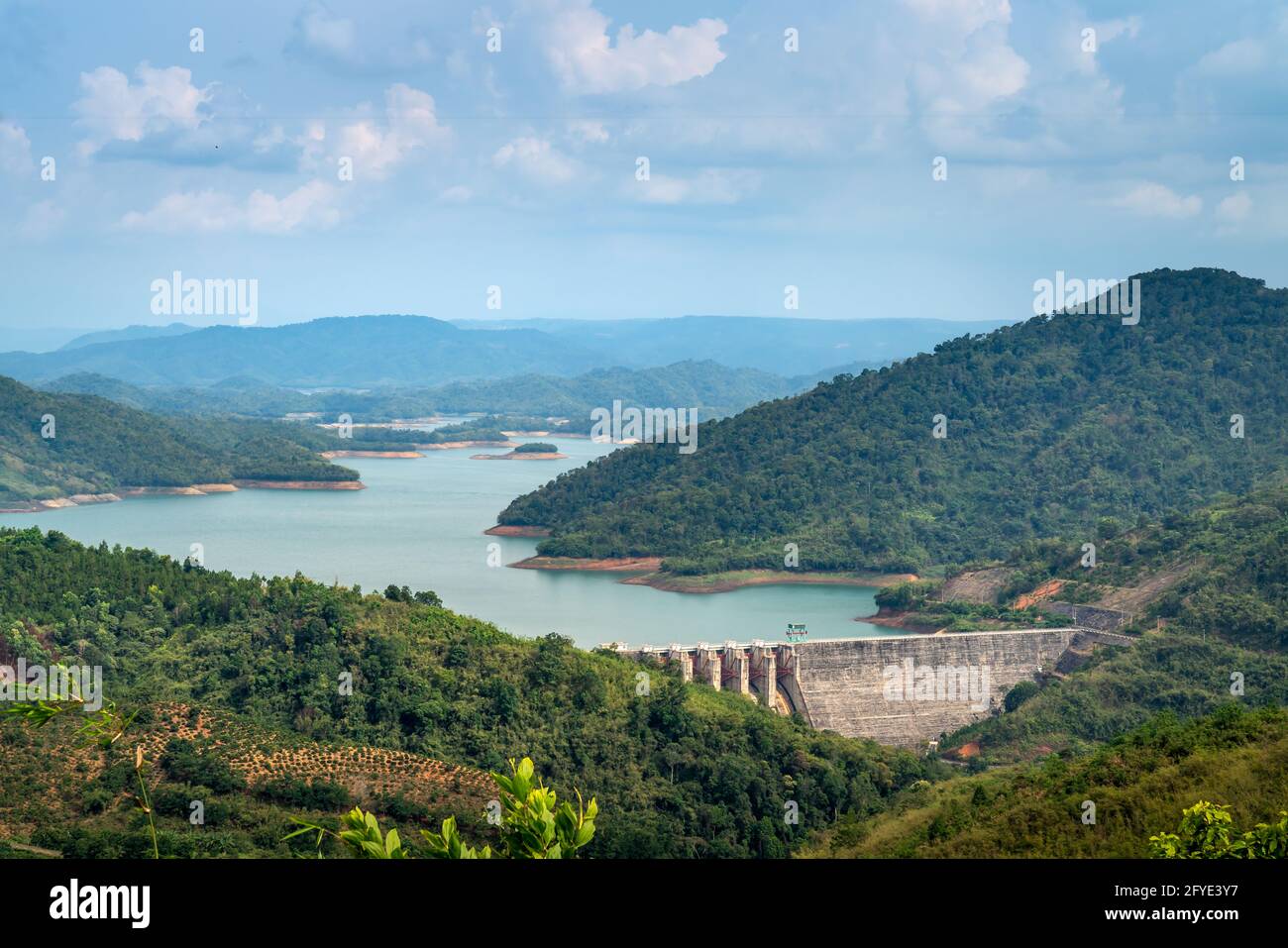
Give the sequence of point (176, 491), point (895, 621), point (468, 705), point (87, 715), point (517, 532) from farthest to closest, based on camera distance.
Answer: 1. point (176, 491)
2. point (517, 532)
3. point (895, 621)
4. point (468, 705)
5. point (87, 715)

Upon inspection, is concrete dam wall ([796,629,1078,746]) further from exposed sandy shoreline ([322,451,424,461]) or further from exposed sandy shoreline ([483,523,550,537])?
exposed sandy shoreline ([322,451,424,461])

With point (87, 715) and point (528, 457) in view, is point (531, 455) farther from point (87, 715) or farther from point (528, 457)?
point (87, 715)

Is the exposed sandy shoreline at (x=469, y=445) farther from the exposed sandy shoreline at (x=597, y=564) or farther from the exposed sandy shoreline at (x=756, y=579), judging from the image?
the exposed sandy shoreline at (x=756, y=579)

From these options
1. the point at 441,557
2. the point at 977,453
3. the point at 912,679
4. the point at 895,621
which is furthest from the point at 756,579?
the point at 912,679

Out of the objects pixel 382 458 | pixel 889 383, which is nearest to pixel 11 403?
pixel 382 458
